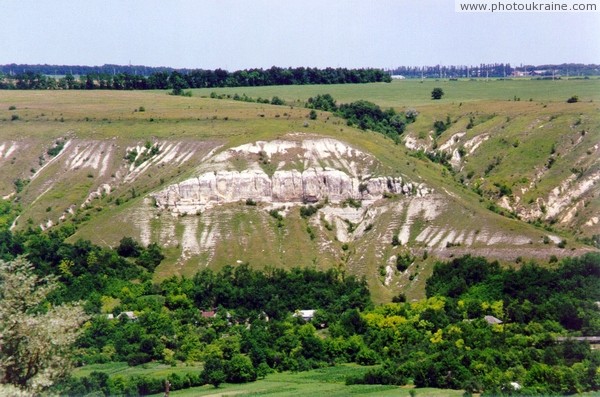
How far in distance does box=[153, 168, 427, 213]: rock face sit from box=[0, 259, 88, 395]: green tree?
79.5 metres

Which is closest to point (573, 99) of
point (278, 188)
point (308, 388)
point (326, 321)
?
point (278, 188)

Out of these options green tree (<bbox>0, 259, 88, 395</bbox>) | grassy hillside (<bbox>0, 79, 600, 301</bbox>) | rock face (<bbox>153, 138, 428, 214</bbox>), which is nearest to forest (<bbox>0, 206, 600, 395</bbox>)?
grassy hillside (<bbox>0, 79, 600, 301</bbox>)

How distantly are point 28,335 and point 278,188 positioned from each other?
3279 inches

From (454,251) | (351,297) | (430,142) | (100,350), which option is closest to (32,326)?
(100,350)

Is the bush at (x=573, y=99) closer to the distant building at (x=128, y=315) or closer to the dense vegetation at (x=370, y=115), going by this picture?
the dense vegetation at (x=370, y=115)

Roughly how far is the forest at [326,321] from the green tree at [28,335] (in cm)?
2609

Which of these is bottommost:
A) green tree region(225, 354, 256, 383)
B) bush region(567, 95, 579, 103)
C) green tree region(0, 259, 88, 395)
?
green tree region(225, 354, 256, 383)

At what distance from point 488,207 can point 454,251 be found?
12.2 meters

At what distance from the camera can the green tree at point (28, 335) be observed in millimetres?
41625

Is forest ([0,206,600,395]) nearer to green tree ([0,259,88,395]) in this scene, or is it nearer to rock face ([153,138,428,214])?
rock face ([153,138,428,214])

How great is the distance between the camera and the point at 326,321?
101 m

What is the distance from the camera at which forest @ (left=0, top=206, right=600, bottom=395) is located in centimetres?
7862

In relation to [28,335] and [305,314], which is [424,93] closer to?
[305,314]

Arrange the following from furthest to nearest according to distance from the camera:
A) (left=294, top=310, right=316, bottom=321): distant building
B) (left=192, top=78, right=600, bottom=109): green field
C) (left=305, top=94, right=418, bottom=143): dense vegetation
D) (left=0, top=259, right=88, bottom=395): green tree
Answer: (left=192, top=78, right=600, bottom=109): green field, (left=305, top=94, right=418, bottom=143): dense vegetation, (left=294, top=310, right=316, bottom=321): distant building, (left=0, top=259, right=88, bottom=395): green tree
